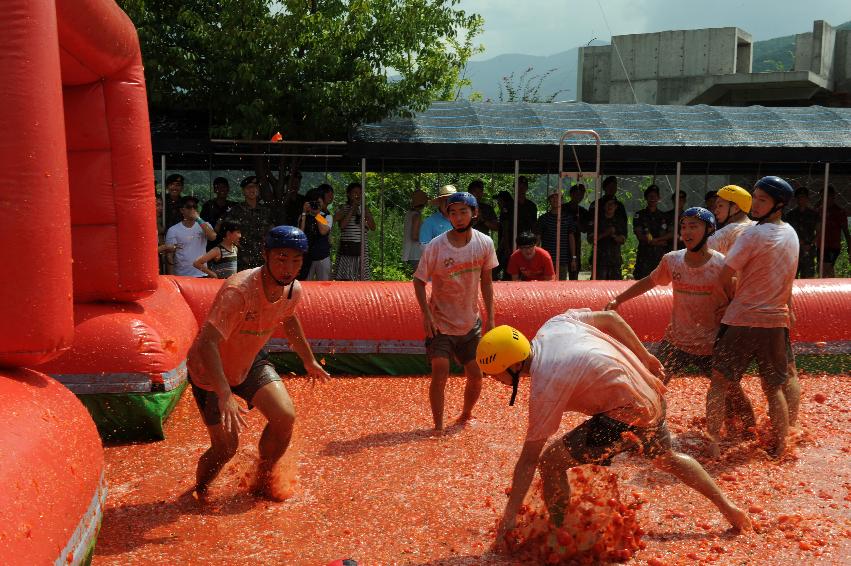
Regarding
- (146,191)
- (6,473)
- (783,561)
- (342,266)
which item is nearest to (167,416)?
(146,191)

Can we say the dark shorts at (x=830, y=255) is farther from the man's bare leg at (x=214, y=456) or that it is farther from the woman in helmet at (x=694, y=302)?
the man's bare leg at (x=214, y=456)

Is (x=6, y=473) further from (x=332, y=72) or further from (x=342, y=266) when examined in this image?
(x=332, y=72)

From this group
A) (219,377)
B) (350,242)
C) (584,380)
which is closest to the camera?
(584,380)

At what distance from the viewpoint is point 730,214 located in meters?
6.87

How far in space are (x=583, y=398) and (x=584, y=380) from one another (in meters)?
0.14

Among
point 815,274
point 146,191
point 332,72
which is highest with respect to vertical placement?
point 332,72

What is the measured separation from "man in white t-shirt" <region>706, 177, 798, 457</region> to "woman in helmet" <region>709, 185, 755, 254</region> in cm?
49

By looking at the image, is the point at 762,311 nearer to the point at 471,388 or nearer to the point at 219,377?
the point at 471,388

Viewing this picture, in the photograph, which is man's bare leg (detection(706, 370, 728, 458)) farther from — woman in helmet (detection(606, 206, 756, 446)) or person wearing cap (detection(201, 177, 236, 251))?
person wearing cap (detection(201, 177, 236, 251))

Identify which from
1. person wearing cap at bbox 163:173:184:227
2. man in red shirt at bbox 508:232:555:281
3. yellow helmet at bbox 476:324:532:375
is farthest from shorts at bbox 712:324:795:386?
person wearing cap at bbox 163:173:184:227

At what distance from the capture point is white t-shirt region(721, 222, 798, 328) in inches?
243

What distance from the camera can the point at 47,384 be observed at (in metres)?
4.35

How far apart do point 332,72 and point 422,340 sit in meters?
5.50

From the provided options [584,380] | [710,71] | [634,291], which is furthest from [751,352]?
[710,71]
